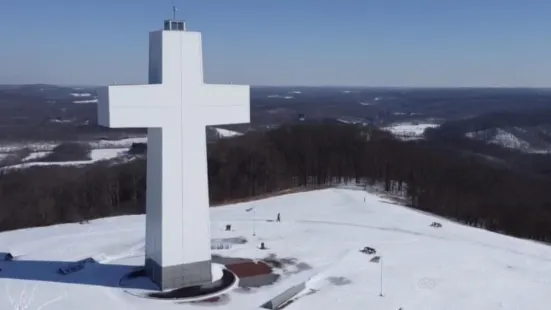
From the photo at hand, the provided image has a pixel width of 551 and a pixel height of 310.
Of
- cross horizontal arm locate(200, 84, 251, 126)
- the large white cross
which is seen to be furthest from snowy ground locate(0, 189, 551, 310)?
cross horizontal arm locate(200, 84, 251, 126)

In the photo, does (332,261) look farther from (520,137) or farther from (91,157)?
(520,137)

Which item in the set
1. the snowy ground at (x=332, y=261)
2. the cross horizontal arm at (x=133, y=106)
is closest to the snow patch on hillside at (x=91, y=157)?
the snowy ground at (x=332, y=261)

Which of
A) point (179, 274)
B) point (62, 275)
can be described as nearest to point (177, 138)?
point (179, 274)

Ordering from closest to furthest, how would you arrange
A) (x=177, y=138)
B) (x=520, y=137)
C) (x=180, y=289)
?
1. (x=177, y=138)
2. (x=180, y=289)
3. (x=520, y=137)

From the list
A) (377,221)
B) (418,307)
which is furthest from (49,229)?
(418,307)

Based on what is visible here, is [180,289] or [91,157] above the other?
[180,289]

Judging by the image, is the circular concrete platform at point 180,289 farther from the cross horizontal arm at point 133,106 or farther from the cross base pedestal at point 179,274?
A: the cross horizontal arm at point 133,106
